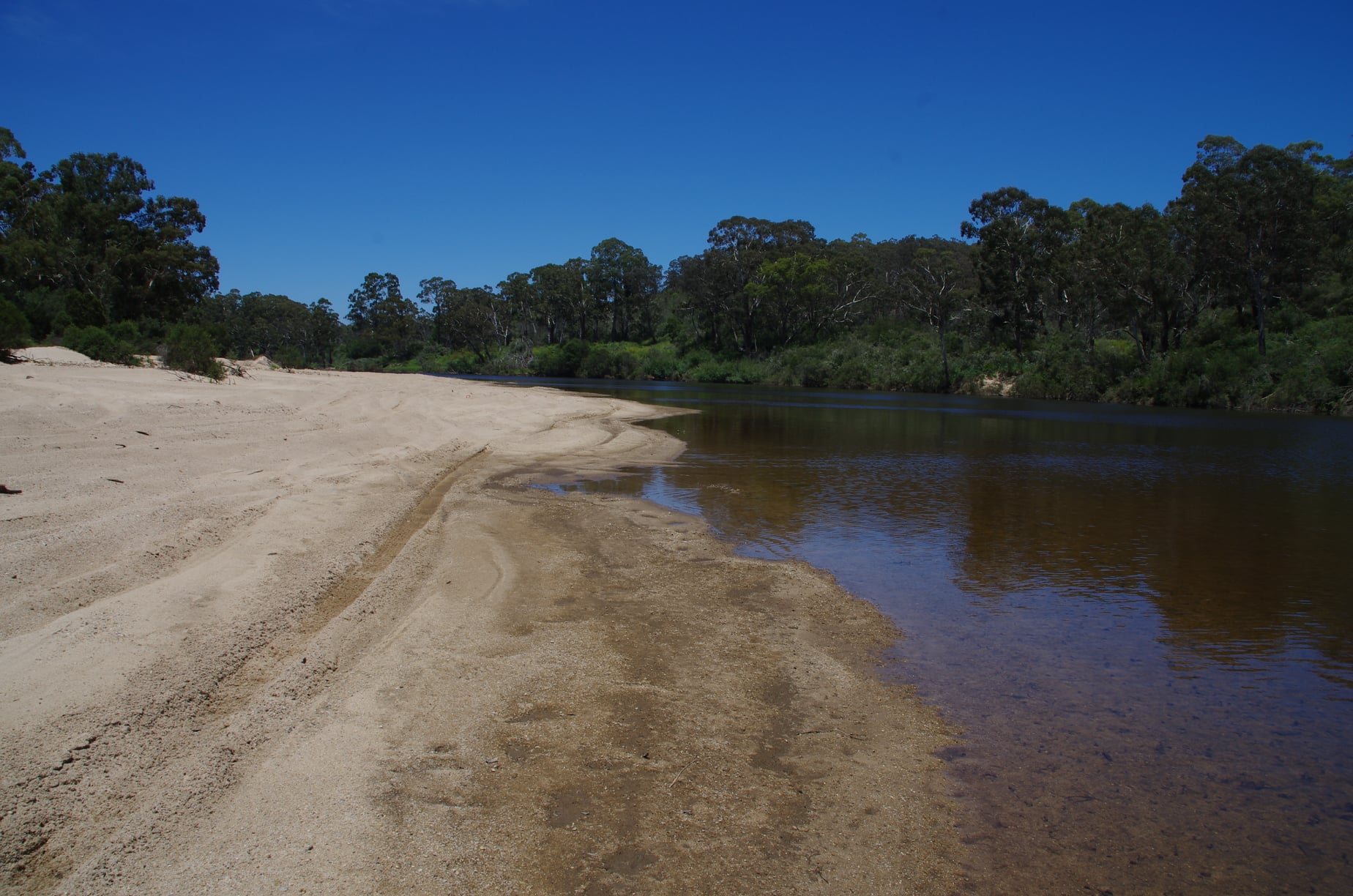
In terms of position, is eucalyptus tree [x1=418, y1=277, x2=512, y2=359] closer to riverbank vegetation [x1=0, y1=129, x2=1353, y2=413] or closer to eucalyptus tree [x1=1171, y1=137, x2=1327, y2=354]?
riverbank vegetation [x1=0, y1=129, x2=1353, y2=413]

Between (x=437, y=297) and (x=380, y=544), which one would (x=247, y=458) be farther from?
(x=437, y=297)

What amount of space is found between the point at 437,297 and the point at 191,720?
126544 millimetres

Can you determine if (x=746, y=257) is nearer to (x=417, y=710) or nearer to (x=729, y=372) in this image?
(x=729, y=372)

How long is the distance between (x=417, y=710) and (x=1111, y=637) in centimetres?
630

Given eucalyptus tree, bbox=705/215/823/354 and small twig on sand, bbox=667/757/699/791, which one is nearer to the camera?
small twig on sand, bbox=667/757/699/791

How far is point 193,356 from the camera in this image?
2786 centimetres

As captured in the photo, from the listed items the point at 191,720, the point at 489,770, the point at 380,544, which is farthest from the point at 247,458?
the point at 489,770

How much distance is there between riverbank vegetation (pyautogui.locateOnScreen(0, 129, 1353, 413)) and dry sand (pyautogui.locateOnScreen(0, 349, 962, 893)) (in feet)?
66.7

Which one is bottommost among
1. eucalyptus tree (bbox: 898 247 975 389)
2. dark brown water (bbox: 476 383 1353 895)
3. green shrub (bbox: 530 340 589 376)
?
dark brown water (bbox: 476 383 1353 895)

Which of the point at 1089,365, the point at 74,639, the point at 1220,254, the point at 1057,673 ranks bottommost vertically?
the point at 1057,673

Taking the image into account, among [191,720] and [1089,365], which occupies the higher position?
[1089,365]

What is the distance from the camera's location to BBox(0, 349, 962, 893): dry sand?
3512 millimetres

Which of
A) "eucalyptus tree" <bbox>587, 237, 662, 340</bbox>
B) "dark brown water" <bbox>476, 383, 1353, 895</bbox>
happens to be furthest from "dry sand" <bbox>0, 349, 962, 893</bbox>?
"eucalyptus tree" <bbox>587, 237, 662, 340</bbox>

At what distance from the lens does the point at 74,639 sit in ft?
15.8
